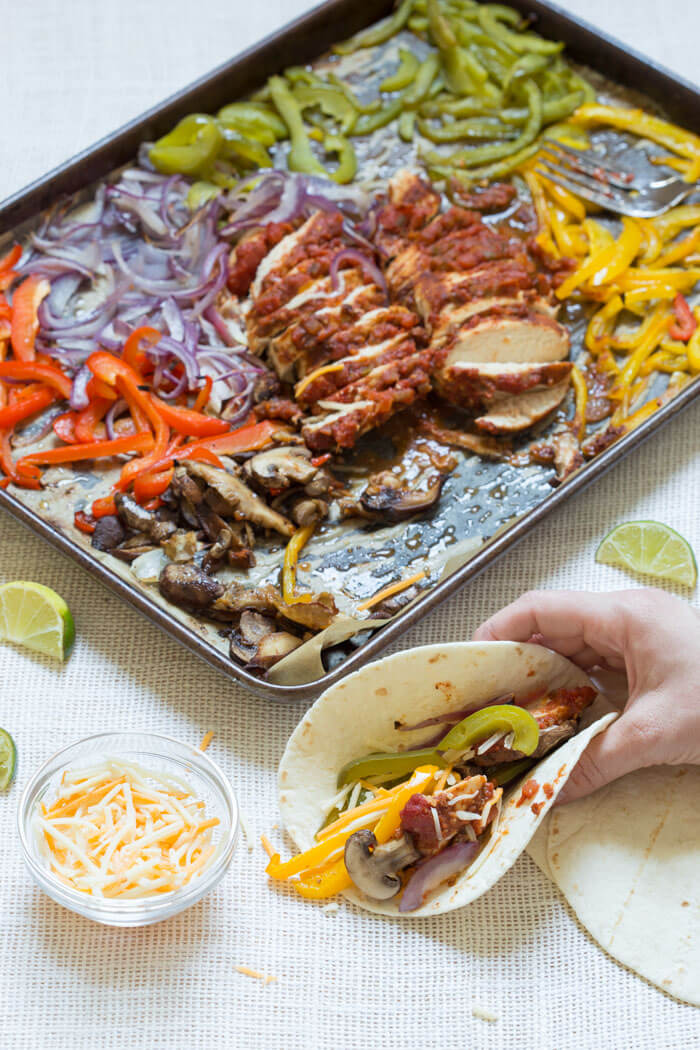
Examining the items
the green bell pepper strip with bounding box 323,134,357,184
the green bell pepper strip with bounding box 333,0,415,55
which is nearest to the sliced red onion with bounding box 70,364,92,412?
the green bell pepper strip with bounding box 323,134,357,184

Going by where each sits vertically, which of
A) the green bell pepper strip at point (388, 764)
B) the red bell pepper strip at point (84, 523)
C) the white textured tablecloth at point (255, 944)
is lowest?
the white textured tablecloth at point (255, 944)

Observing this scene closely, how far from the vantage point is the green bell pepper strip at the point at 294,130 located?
221 inches

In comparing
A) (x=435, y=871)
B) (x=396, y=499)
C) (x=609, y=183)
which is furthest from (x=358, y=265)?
(x=435, y=871)

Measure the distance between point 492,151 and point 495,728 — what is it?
3.34 m

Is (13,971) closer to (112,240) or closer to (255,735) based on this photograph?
(255,735)

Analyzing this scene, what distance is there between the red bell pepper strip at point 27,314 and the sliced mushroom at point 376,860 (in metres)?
2.67

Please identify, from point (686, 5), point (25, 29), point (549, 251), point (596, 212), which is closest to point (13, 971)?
point (549, 251)

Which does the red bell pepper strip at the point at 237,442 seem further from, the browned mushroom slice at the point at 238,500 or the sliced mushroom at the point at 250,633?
the sliced mushroom at the point at 250,633

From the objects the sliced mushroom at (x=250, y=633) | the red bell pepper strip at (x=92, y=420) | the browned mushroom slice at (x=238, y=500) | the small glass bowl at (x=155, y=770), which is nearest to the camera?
the small glass bowl at (x=155, y=770)

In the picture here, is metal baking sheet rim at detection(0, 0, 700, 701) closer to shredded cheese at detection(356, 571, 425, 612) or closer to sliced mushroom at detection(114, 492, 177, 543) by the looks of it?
shredded cheese at detection(356, 571, 425, 612)

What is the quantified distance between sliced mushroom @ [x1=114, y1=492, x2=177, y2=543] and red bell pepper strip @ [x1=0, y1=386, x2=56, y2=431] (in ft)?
2.31

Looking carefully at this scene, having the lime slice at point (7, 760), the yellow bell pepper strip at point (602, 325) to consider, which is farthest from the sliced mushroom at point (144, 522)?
the yellow bell pepper strip at point (602, 325)

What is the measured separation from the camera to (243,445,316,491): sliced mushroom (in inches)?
175

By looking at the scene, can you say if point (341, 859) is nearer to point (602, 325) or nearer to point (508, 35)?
point (602, 325)
